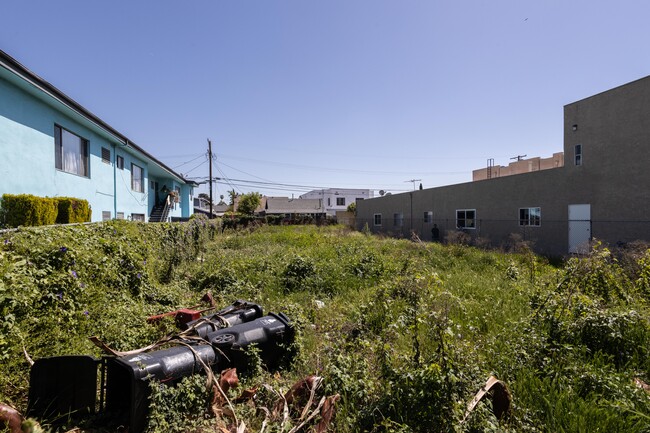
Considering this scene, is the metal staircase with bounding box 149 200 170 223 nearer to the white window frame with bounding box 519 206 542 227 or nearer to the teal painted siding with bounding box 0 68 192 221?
the teal painted siding with bounding box 0 68 192 221

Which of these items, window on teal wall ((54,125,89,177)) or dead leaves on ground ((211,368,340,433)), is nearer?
dead leaves on ground ((211,368,340,433))

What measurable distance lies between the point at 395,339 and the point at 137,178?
669 inches

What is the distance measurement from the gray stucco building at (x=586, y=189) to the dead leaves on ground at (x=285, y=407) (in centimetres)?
1177

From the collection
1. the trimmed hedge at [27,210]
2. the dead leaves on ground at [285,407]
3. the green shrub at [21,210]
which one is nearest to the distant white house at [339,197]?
the trimmed hedge at [27,210]

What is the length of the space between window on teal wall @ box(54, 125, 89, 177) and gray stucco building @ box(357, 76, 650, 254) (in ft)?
55.1

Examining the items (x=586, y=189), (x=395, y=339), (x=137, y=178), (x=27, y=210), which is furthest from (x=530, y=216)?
(x=137, y=178)

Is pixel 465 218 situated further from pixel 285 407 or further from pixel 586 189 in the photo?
pixel 285 407

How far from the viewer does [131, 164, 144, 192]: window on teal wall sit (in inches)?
619

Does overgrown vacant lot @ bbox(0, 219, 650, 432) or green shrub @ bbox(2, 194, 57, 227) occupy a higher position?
green shrub @ bbox(2, 194, 57, 227)

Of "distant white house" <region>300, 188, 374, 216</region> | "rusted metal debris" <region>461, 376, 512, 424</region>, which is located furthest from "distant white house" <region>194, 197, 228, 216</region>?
"rusted metal debris" <region>461, 376, 512, 424</region>

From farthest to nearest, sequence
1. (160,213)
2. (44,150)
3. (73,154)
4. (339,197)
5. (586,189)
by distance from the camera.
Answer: (339,197), (160,213), (586,189), (73,154), (44,150)

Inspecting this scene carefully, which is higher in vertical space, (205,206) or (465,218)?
(205,206)

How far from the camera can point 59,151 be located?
9.32m

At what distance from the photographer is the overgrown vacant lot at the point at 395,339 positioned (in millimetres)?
2346
